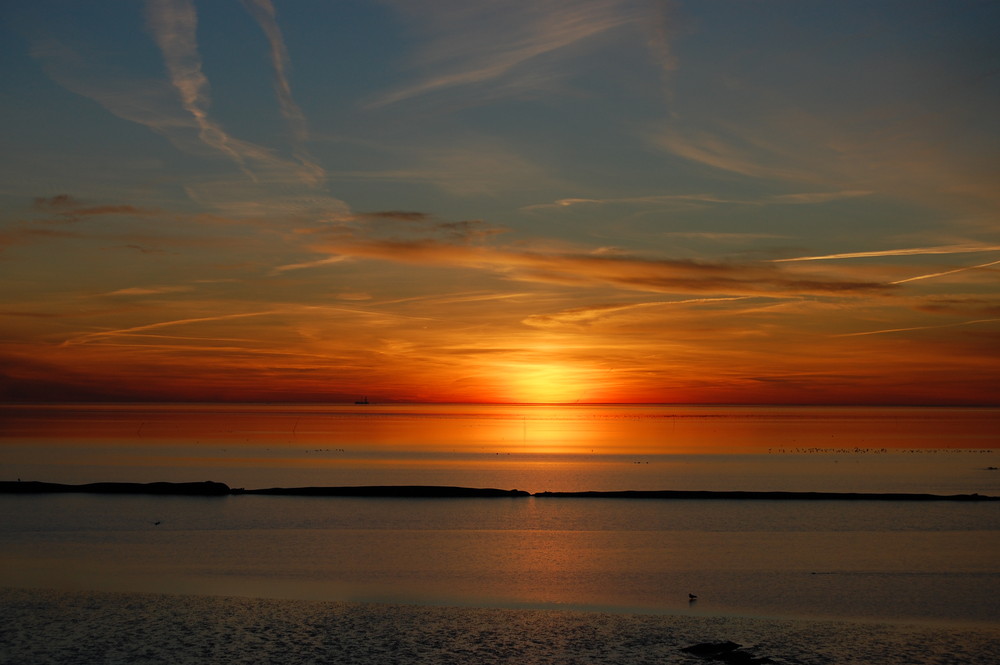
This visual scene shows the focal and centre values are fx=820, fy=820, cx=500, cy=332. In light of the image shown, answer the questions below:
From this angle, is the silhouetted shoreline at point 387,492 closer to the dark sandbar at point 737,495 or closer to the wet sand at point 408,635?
the dark sandbar at point 737,495

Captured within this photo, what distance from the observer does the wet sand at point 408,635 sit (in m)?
16.5

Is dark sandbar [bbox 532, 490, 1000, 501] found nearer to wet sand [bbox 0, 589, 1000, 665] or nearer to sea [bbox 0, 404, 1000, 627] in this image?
sea [bbox 0, 404, 1000, 627]

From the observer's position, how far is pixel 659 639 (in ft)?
58.3

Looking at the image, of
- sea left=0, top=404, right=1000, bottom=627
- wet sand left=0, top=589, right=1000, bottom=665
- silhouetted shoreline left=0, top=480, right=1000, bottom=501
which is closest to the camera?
wet sand left=0, top=589, right=1000, bottom=665

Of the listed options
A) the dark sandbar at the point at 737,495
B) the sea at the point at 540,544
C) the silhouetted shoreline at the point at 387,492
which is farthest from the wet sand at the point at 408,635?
the dark sandbar at the point at 737,495

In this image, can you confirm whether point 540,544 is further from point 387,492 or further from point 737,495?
point 737,495

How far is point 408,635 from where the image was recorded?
59.4ft

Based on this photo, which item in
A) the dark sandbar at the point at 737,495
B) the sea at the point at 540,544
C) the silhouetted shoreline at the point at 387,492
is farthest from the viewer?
the silhouetted shoreline at the point at 387,492

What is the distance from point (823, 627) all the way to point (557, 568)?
357 inches

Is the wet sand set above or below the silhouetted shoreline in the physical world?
below

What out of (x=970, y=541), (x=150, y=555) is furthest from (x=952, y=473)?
(x=150, y=555)

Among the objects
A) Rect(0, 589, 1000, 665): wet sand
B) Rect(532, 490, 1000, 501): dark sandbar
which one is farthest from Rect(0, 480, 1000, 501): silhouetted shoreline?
Rect(0, 589, 1000, 665): wet sand

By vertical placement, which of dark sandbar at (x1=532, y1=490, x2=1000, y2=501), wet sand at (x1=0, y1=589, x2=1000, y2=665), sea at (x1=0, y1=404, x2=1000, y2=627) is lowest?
wet sand at (x1=0, y1=589, x2=1000, y2=665)

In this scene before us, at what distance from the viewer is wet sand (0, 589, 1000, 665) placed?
1645 cm
